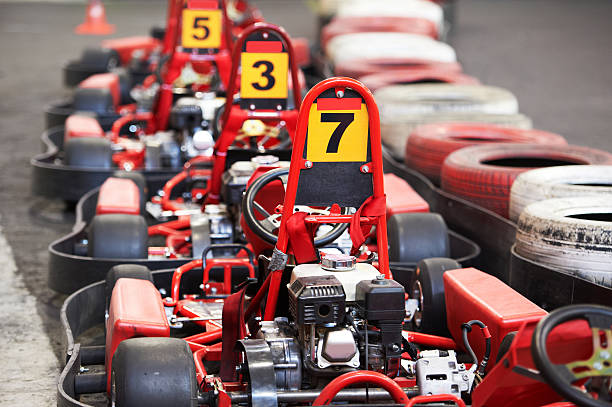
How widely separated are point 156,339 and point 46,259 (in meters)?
2.35

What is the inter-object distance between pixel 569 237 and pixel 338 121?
112 centimetres

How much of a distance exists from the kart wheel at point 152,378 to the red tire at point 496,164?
2.22 m

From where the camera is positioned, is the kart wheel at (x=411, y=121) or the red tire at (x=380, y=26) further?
the red tire at (x=380, y=26)

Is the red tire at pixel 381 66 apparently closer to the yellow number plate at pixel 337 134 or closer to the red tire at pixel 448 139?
the red tire at pixel 448 139

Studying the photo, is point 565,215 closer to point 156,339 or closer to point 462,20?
point 156,339

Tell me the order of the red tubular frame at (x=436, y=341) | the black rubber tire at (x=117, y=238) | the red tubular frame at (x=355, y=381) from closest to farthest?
the red tubular frame at (x=355, y=381) < the red tubular frame at (x=436, y=341) < the black rubber tire at (x=117, y=238)

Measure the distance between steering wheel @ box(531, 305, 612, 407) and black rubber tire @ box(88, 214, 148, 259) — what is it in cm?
221

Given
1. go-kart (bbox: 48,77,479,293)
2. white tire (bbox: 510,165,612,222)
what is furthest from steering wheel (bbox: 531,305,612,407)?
white tire (bbox: 510,165,612,222)

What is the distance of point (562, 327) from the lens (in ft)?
6.98

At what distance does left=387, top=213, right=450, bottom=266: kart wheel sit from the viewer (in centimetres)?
388

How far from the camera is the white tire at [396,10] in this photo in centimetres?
998

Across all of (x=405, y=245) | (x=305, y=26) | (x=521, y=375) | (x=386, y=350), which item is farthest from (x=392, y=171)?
(x=305, y=26)

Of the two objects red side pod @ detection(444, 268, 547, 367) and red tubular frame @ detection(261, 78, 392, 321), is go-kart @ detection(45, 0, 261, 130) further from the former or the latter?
red tubular frame @ detection(261, 78, 392, 321)

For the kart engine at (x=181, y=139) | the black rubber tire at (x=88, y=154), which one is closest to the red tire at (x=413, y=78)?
the kart engine at (x=181, y=139)
